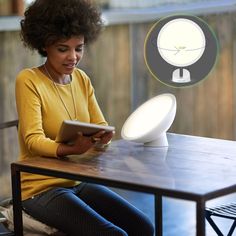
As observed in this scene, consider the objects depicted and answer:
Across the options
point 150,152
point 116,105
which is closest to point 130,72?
point 116,105

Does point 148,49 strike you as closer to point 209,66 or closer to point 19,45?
point 209,66

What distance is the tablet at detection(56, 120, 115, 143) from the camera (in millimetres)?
2453

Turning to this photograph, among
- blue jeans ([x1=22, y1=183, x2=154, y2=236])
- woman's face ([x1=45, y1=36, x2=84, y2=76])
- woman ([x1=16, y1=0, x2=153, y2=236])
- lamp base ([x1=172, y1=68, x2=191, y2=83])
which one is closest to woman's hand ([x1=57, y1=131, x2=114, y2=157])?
woman ([x1=16, y1=0, x2=153, y2=236])

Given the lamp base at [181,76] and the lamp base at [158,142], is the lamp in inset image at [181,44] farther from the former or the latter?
the lamp base at [158,142]

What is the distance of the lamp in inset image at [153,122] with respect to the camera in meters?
2.72

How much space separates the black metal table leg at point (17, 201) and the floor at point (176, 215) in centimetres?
150

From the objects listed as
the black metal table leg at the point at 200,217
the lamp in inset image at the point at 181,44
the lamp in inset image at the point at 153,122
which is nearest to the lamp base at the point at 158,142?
the lamp in inset image at the point at 153,122

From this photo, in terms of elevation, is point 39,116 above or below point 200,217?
above

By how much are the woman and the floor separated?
46.9 inches

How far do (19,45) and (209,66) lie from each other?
190 cm

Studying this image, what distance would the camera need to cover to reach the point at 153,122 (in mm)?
2775

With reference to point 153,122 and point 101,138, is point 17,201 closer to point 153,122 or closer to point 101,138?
point 101,138

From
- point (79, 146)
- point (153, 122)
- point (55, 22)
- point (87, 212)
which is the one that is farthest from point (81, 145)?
point (55, 22)

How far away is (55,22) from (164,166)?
2.52ft
